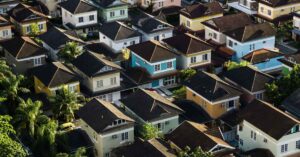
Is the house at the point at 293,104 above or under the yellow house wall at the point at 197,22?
above

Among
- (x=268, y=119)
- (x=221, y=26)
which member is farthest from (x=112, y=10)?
(x=268, y=119)

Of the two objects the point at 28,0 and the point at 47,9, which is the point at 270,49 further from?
the point at 28,0

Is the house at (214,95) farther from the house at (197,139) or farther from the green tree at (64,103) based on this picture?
the green tree at (64,103)

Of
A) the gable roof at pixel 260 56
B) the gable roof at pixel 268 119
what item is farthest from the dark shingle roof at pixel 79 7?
the gable roof at pixel 268 119

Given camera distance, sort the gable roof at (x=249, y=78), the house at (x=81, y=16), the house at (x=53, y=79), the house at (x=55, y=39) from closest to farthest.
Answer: the gable roof at (x=249, y=78)
the house at (x=53, y=79)
the house at (x=55, y=39)
the house at (x=81, y=16)

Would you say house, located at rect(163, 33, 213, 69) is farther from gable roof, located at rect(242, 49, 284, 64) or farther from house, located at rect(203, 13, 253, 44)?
house, located at rect(203, 13, 253, 44)

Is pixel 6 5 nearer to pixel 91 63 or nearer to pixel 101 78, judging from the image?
pixel 91 63

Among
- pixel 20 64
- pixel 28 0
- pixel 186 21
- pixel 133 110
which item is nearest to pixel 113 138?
pixel 133 110
